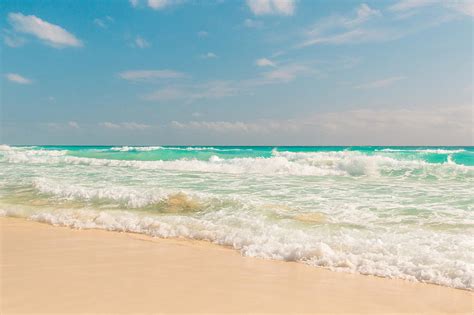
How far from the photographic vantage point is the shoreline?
3367mm

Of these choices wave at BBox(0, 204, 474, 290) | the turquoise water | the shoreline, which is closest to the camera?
the shoreline

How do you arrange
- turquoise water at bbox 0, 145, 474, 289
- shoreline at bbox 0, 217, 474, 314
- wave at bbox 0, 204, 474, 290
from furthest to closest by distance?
turquoise water at bbox 0, 145, 474, 289
wave at bbox 0, 204, 474, 290
shoreline at bbox 0, 217, 474, 314

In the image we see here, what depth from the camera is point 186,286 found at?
12.6ft

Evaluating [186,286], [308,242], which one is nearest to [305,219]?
[308,242]

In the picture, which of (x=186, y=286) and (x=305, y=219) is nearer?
(x=186, y=286)

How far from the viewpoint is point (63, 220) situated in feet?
24.3

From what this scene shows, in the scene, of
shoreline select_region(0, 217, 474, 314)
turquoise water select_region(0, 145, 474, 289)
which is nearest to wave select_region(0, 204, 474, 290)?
turquoise water select_region(0, 145, 474, 289)

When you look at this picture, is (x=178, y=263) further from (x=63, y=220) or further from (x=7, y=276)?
(x=63, y=220)

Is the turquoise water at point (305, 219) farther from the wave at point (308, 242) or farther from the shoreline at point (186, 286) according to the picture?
the shoreline at point (186, 286)

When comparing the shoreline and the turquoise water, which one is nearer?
the shoreline

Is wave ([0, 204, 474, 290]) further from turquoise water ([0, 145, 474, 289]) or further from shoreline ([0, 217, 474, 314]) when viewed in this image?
shoreline ([0, 217, 474, 314])

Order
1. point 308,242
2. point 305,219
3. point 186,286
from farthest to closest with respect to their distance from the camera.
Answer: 1. point 305,219
2. point 308,242
3. point 186,286

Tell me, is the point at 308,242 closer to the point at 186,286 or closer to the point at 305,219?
the point at 305,219

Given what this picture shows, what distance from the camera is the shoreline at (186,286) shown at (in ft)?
11.0
